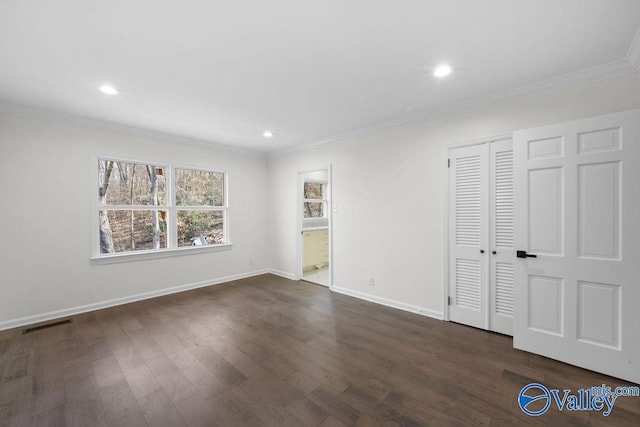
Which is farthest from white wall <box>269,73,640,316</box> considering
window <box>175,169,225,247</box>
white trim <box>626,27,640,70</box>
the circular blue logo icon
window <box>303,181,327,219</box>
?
window <box>175,169,225,247</box>

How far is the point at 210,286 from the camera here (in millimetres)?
4730

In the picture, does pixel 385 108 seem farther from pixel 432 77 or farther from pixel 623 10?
pixel 623 10

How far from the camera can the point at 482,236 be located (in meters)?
2.95

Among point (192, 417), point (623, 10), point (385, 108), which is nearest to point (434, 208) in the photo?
point (385, 108)

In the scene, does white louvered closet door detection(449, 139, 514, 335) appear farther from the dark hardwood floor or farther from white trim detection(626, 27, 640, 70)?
white trim detection(626, 27, 640, 70)

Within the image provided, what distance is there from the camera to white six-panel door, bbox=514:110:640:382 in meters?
2.05

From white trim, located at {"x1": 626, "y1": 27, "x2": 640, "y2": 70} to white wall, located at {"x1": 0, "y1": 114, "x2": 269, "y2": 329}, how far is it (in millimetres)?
5377

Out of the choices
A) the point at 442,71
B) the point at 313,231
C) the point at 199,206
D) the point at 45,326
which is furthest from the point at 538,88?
the point at 45,326

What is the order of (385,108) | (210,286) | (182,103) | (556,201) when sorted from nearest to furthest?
(556,201)
(182,103)
(385,108)
(210,286)

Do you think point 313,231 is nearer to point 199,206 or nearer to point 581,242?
point 199,206

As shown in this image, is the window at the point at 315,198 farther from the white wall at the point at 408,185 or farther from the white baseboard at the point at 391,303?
the white baseboard at the point at 391,303

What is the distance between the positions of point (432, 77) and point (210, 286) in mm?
4604

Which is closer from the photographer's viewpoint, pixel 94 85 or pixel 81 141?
pixel 94 85

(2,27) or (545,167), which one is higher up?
(2,27)
